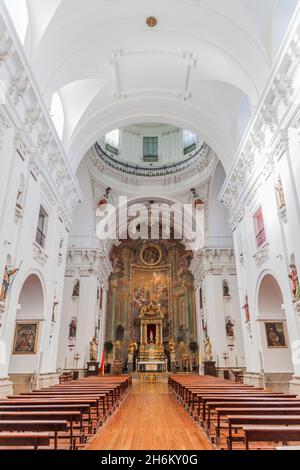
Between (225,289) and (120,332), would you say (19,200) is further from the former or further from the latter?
(120,332)

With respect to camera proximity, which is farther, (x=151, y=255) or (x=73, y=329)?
(x=151, y=255)

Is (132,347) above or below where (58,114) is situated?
below

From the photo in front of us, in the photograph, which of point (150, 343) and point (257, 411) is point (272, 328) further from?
point (150, 343)

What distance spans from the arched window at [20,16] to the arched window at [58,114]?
345cm

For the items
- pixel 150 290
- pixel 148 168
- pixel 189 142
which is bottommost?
pixel 150 290

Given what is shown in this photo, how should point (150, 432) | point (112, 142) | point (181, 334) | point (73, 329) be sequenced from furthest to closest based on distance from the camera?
point (181, 334) → point (112, 142) → point (73, 329) → point (150, 432)

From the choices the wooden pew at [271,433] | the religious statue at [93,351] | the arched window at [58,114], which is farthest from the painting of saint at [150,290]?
the wooden pew at [271,433]

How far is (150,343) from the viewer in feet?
82.4

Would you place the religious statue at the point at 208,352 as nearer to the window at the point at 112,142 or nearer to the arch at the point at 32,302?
the arch at the point at 32,302

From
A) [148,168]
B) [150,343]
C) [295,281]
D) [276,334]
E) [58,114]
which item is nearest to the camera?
[295,281]

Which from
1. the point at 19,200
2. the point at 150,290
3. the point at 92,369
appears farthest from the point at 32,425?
the point at 150,290

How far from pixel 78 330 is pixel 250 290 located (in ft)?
35.2

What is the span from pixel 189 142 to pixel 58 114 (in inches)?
513

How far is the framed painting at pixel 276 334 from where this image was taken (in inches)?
403
